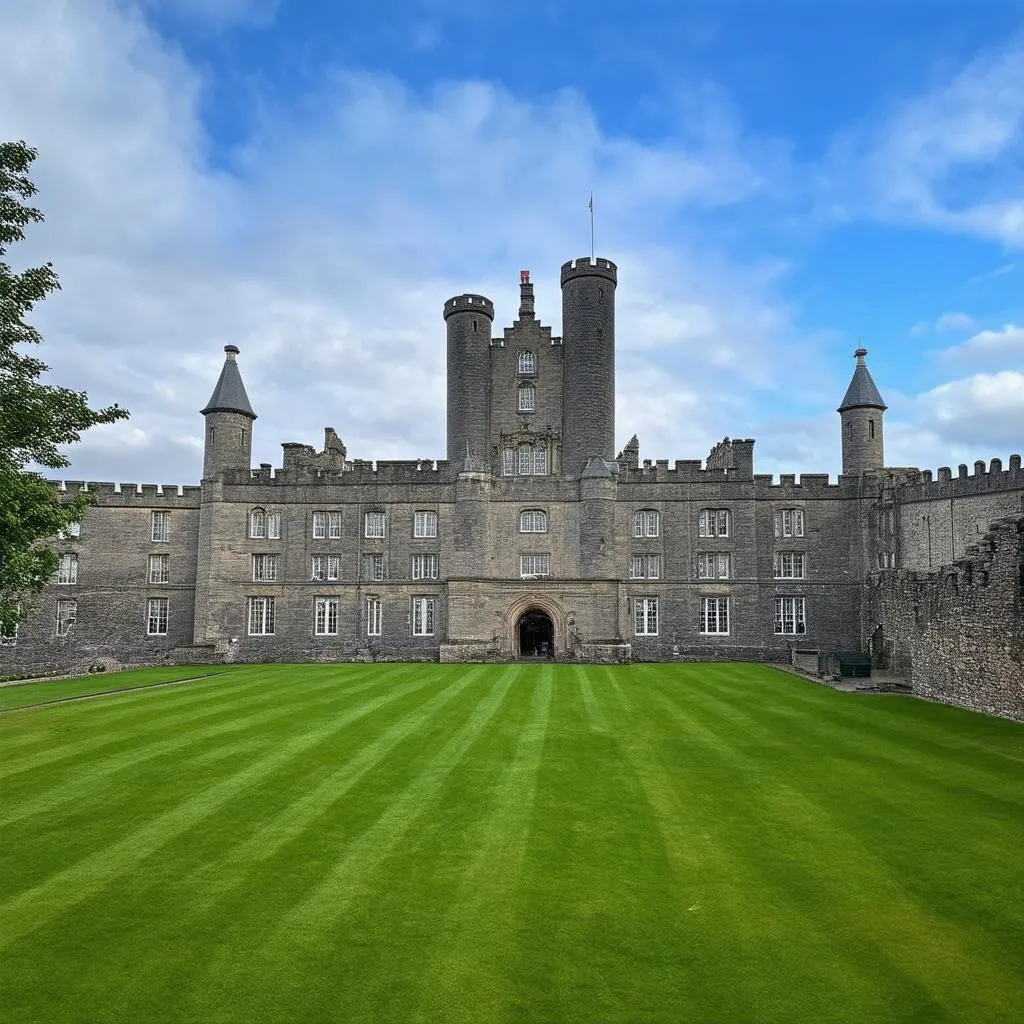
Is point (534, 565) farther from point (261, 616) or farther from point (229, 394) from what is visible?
point (229, 394)

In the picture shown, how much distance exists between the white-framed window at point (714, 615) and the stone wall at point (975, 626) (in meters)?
16.3

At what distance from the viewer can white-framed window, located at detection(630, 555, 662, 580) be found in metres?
43.9

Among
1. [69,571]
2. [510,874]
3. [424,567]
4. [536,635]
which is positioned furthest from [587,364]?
[510,874]

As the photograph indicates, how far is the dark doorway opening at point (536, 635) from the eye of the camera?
45781 mm

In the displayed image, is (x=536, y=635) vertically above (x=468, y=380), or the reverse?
(x=468, y=380)

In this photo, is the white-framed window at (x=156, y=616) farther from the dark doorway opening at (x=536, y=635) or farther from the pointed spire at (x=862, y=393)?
the pointed spire at (x=862, y=393)

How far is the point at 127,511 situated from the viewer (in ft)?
152

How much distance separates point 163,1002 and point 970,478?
41.8m

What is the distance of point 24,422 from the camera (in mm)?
18281

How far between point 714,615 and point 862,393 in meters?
15.4

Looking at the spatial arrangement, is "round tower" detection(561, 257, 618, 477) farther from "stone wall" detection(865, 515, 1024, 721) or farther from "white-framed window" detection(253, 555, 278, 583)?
"stone wall" detection(865, 515, 1024, 721)

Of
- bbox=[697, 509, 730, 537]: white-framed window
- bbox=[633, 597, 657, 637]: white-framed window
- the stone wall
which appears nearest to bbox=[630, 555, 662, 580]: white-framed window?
bbox=[633, 597, 657, 637]: white-framed window

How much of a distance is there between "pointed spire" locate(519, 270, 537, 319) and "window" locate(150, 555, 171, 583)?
86.7 ft

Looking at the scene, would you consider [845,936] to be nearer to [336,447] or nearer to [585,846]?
[585,846]
